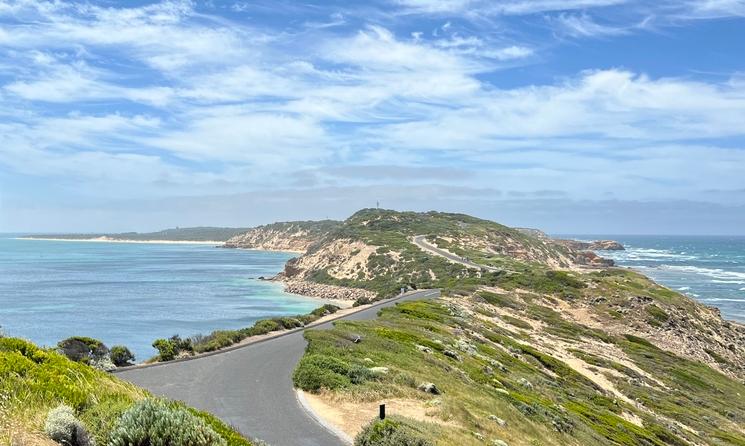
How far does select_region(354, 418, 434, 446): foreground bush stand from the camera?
42.2 feet

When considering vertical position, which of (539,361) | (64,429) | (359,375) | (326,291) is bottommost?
(326,291)

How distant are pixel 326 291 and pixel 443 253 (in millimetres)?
29180

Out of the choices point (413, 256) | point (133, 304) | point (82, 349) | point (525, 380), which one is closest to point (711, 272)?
point (413, 256)

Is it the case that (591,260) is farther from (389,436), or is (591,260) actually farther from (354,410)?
(389,436)

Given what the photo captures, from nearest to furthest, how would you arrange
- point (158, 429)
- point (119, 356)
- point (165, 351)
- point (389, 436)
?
point (158, 429) < point (389, 436) < point (119, 356) < point (165, 351)

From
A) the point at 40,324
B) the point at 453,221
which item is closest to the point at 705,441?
the point at 40,324

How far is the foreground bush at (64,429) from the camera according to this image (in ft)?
28.0

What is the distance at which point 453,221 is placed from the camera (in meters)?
187

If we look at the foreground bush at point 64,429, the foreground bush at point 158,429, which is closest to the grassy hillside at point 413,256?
the foreground bush at point 158,429

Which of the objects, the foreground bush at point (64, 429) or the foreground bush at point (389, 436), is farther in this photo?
the foreground bush at point (389, 436)

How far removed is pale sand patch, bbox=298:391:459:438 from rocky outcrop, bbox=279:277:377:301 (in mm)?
72368

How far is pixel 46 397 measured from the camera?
382 inches

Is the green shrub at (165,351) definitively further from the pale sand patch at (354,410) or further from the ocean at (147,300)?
the ocean at (147,300)

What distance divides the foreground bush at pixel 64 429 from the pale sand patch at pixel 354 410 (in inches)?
351
